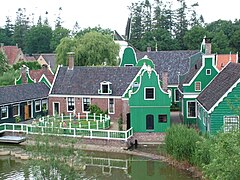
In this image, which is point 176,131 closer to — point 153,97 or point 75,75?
point 153,97

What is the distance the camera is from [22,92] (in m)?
39.7

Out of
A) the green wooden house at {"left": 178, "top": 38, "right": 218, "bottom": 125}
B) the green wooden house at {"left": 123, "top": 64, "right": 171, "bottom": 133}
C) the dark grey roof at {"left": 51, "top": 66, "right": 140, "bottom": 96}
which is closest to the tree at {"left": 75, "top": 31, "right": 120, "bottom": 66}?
the dark grey roof at {"left": 51, "top": 66, "right": 140, "bottom": 96}

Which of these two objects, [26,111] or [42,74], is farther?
[42,74]

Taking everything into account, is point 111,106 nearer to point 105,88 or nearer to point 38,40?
point 105,88

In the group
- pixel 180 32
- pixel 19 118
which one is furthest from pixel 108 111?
pixel 180 32

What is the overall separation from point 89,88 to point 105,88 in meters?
1.67

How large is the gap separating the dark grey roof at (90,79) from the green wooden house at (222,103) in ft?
31.3

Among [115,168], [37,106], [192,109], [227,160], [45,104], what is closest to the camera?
[227,160]

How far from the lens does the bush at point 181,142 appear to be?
984 inches

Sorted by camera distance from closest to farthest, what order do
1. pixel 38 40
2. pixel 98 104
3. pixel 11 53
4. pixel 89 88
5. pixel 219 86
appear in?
1. pixel 219 86
2. pixel 98 104
3. pixel 89 88
4. pixel 11 53
5. pixel 38 40

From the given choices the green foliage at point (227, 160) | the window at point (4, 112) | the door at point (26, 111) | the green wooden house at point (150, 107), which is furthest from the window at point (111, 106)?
the green foliage at point (227, 160)

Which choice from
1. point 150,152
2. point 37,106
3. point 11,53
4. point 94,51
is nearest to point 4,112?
point 37,106

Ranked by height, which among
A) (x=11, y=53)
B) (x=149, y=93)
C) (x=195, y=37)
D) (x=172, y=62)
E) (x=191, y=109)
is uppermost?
(x=195, y=37)

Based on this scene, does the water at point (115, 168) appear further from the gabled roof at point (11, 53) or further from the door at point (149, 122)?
the gabled roof at point (11, 53)
